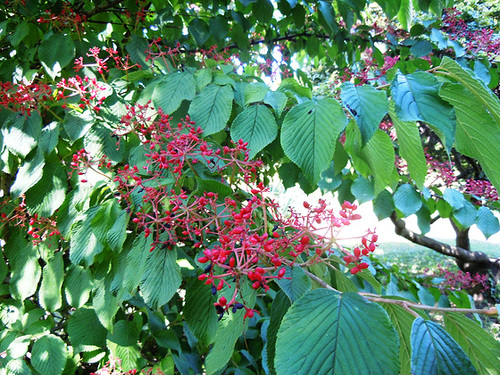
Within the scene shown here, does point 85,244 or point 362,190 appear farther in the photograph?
point 362,190

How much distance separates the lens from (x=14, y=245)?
1345 mm

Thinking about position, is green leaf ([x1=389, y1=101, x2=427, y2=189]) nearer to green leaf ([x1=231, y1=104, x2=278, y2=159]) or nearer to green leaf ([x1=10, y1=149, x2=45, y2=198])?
green leaf ([x1=231, y1=104, x2=278, y2=159])

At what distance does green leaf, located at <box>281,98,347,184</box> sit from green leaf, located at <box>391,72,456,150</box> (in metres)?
0.10

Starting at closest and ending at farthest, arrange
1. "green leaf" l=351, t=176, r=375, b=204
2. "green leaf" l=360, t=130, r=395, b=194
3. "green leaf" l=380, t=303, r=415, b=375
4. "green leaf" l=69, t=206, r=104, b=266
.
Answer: "green leaf" l=380, t=303, r=415, b=375, "green leaf" l=360, t=130, r=395, b=194, "green leaf" l=69, t=206, r=104, b=266, "green leaf" l=351, t=176, r=375, b=204

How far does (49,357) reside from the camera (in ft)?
4.09

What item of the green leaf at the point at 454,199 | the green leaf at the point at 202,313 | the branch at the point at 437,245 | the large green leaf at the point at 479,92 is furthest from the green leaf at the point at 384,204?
the branch at the point at 437,245

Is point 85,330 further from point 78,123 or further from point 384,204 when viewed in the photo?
point 384,204

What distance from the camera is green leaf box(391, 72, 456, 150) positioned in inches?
21.9

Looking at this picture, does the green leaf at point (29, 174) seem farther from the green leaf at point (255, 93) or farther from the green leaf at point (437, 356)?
the green leaf at point (437, 356)

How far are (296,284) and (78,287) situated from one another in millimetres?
875

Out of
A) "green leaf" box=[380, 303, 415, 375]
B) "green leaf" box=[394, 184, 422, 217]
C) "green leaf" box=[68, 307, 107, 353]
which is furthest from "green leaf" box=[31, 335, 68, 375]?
→ "green leaf" box=[394, 184, 422, 217]

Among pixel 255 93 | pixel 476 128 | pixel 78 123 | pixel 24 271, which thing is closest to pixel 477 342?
pixel 476 128

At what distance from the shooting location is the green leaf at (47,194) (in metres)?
1.13

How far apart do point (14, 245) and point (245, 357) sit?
3.23ft
